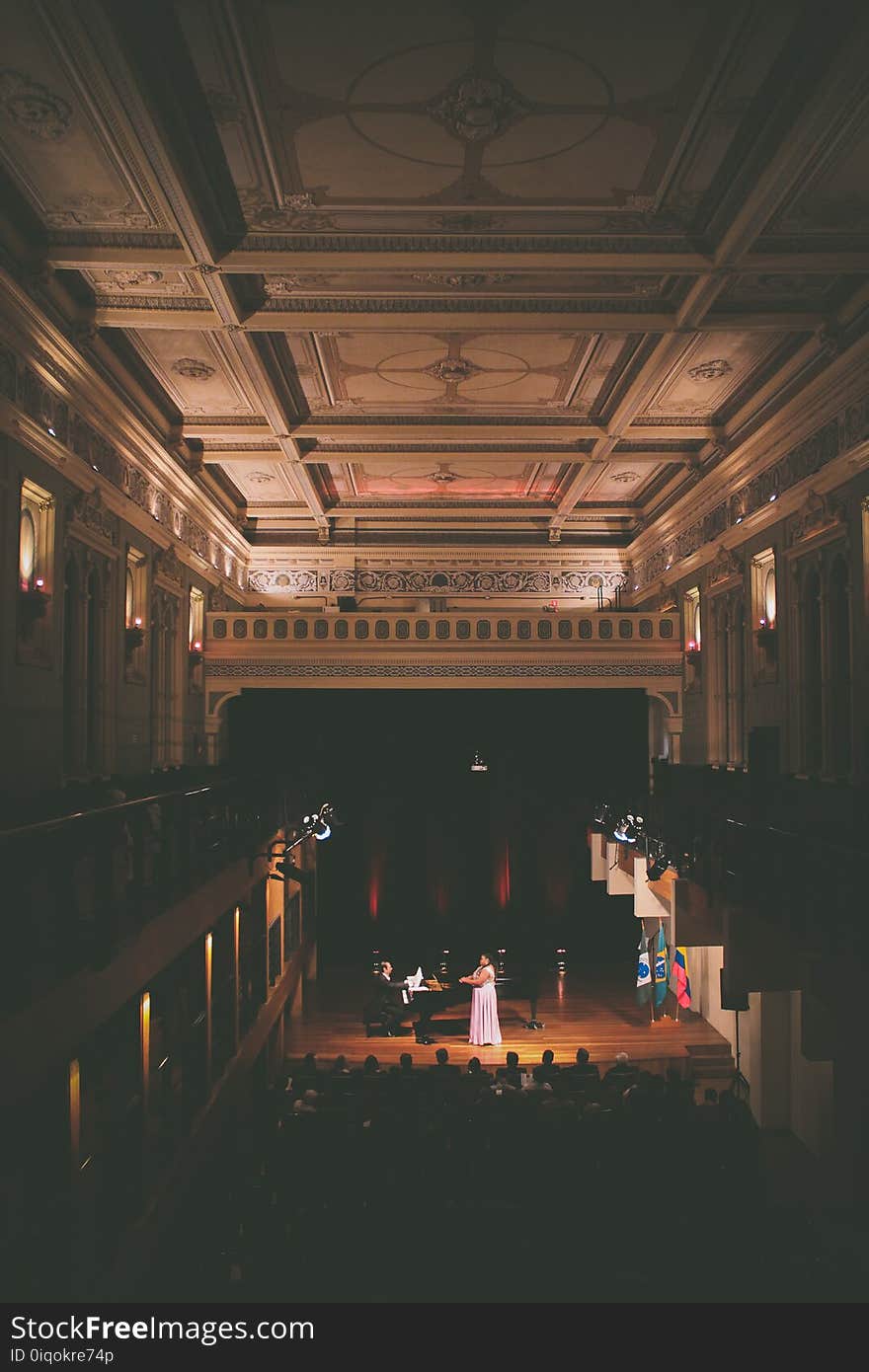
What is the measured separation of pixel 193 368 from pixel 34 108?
4.93 meters

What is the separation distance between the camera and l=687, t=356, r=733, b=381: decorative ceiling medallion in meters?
11.2

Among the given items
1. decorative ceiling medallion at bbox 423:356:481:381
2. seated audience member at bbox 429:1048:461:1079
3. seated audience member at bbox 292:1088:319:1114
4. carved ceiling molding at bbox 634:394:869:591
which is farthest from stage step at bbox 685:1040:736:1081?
decorative ceiling medallion at bbox 423:356:481:381

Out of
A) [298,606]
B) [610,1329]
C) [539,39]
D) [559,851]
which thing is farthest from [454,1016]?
[539,39]

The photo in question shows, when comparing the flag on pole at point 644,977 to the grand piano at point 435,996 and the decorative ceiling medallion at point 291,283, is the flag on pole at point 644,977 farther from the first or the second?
the decorative ceiling medallion at point 291,283

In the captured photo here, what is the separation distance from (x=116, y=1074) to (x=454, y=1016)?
10604 mm

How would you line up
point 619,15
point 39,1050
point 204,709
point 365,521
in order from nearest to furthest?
point 39,1050, point 619,15, point 204,709, point 365,521

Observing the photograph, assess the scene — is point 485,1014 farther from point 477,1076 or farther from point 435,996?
point 477,1076

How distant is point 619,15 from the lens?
18.9 feet

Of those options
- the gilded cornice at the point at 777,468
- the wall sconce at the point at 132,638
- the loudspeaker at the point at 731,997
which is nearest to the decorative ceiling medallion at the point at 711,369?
the gilded cornice at the point at 777,468

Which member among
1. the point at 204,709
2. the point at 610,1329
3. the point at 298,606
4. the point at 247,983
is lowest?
the point at 247,983

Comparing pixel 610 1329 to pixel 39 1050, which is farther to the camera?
pixel 39 1050

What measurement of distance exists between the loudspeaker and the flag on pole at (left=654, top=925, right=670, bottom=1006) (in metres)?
6.76

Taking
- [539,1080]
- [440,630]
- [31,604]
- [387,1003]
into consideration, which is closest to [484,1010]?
[387,1003]

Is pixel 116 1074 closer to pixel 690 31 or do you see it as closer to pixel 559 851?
pixel 690 31
